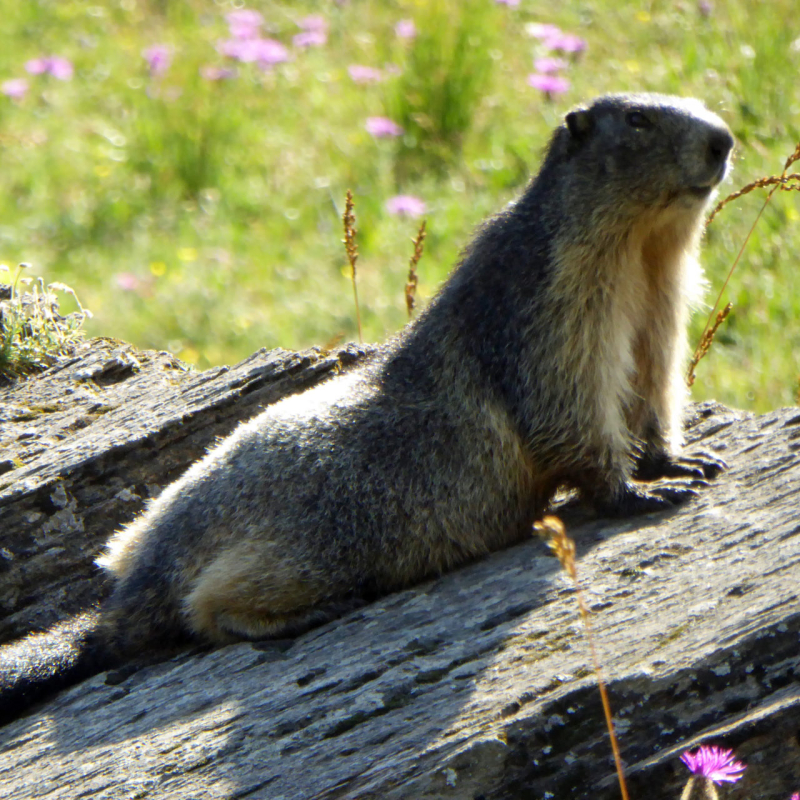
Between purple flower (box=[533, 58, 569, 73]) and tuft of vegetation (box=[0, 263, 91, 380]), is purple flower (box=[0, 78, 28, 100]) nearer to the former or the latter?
purple flower (box=[533, 58, 569, 73])

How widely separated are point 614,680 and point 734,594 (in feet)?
1.86

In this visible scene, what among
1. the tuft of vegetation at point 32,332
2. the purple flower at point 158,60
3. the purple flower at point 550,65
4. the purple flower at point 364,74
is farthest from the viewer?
the purple flower at point 158,60

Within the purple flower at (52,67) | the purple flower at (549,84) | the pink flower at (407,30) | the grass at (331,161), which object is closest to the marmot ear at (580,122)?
the grass at (331,161)

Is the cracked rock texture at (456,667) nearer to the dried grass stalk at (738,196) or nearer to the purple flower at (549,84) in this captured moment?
the dried grass stalk at (738,196)

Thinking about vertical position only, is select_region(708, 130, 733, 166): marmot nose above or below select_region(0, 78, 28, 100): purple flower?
below

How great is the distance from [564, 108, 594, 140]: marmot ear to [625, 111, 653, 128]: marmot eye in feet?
0.63

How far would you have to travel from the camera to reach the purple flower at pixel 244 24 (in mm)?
11531

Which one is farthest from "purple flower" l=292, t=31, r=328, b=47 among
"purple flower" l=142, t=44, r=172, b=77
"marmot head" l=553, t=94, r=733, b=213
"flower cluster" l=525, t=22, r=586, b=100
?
"marmot head" l=553, t=94, r=733, b=213

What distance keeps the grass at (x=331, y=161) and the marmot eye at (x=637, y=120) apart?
268cm

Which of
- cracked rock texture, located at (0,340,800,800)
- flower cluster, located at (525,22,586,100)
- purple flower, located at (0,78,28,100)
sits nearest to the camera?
cracked rock texture, located at (0,340,800,800)

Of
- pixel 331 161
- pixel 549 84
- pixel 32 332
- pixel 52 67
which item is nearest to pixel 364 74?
pixel 331 161

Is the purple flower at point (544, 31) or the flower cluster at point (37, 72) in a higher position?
the flower cluster at point (37, 72)

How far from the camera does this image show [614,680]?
10.4 ft

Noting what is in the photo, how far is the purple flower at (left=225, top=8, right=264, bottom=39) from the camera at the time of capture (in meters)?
11.5
